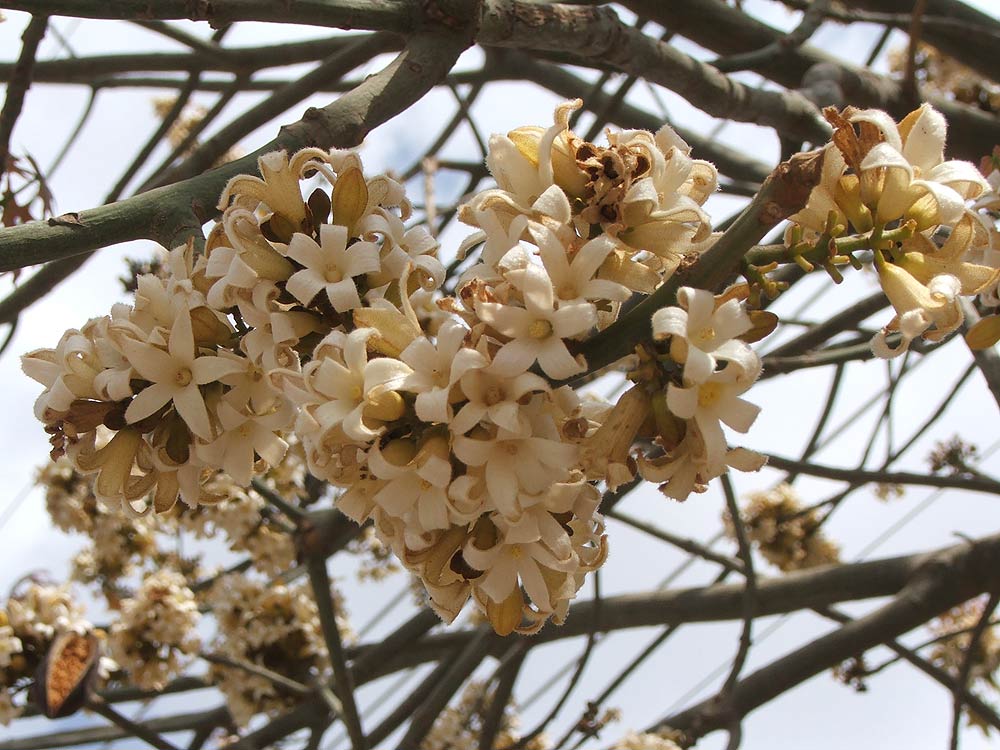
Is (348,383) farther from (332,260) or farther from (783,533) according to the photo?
(783,533)

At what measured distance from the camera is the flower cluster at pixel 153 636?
3838 mm

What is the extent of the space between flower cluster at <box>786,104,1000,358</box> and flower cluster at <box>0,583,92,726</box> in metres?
3.31

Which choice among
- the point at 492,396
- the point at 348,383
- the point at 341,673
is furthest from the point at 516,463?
the point at 341,673

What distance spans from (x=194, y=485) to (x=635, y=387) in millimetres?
632

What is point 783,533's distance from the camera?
5.32m

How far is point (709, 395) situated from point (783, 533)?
15.1 feet

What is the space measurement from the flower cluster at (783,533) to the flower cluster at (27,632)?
11.4ft

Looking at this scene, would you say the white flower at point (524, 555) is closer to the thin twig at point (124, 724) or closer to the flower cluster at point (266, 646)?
the thin twig at point (124, 724)

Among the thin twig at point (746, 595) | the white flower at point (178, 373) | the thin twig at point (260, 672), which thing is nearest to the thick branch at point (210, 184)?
the white flower at point (178, 373)

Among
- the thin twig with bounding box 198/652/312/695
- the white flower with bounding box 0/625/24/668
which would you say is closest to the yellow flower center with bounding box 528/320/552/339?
the thin twig with bounding box 198/652/312/695

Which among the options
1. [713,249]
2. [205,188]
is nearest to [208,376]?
[205,188]

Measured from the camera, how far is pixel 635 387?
1.11 metres

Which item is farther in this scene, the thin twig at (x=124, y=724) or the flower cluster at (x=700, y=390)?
the thin twig at (x=124, y=724)

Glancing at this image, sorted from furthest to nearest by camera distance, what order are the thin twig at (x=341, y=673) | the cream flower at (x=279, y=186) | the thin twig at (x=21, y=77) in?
the thin twig at (x=341, y=673), the thin twig at (x=21, y=77), the cream flower at (x=279, y=186)
